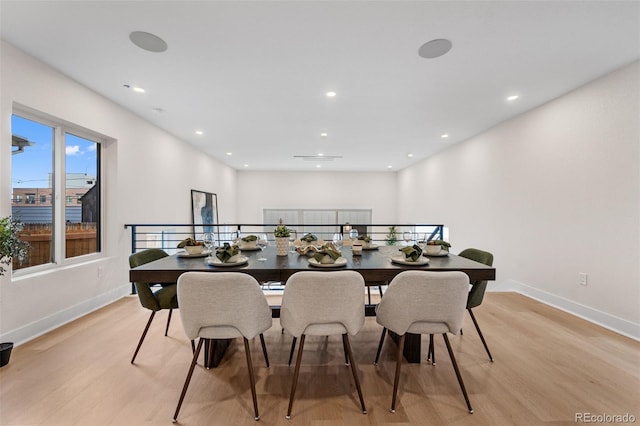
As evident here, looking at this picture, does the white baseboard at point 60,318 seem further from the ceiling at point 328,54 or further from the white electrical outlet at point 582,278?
the white electrical outlet at point 582,278

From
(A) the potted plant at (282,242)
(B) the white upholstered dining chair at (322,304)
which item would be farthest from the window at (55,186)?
(B) the white upholstered dining chair at (322,304)

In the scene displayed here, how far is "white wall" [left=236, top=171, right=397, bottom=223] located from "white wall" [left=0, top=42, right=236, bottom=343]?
140 inches

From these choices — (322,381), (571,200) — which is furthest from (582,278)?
(322,381)

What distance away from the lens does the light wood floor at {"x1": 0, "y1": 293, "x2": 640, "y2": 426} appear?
1.57 meters

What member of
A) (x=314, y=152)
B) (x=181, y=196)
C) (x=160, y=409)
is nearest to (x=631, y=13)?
(x=160, y=409)

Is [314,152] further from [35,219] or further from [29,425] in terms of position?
[29,425]

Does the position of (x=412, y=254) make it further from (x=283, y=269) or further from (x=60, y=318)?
(x=60, y=318)

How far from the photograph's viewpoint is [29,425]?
4.91 ft

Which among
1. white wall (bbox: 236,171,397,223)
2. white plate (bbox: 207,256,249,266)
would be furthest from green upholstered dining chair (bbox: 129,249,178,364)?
white wall (bbox: 236,171,397,223)

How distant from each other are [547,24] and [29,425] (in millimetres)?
4090

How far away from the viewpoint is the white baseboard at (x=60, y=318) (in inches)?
92.7

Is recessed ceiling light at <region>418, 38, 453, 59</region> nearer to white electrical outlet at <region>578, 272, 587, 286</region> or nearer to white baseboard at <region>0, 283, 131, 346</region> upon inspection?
white electrical outlet at <region>578, 272, 587, 286</region>

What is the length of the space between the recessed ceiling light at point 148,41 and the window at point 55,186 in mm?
1313

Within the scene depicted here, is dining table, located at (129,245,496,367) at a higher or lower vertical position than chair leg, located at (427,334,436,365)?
higher
